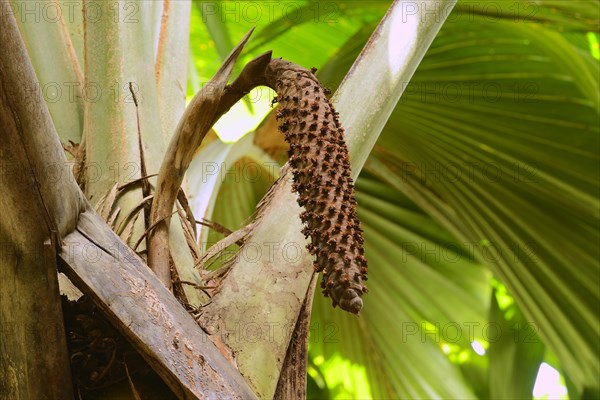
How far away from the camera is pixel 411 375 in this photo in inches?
106

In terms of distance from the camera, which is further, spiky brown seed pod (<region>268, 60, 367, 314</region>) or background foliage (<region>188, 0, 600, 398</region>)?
background foliage (<region>188, 0, 600, 398</region>)

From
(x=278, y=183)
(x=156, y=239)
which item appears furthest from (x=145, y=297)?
(x=278, y=183)

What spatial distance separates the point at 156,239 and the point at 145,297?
0.73ft

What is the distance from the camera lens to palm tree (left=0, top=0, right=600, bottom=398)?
94cm

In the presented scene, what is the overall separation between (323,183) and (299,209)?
0.28 m

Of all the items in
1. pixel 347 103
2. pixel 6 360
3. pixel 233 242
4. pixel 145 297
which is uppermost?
pixel 347 103

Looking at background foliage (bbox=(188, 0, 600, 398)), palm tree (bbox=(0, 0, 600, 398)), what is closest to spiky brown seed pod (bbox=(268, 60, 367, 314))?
palm tree (bbox=(0, 0, 600, 398))

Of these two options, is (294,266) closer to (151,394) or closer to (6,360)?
(151,394)

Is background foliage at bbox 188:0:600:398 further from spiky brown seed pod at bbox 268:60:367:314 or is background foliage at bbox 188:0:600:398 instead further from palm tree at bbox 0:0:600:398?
spiky brown seed pod at bbox 268:60:367:314

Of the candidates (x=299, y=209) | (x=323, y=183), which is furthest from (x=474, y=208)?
(x=323, y=183)

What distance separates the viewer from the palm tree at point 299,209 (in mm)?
941

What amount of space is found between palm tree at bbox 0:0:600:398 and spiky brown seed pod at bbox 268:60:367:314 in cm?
11

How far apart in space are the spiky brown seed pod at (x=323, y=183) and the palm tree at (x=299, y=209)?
0.37 ft

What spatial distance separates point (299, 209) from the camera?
1253 mm
